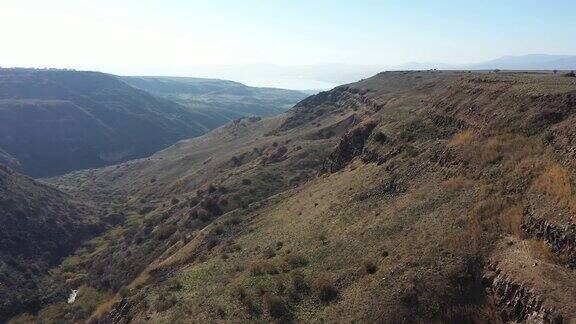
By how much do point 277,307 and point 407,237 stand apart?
337 inches

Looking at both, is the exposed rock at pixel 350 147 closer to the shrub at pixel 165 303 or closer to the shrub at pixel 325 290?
the shrub at pixel 165 303

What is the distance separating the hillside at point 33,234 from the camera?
203 ft

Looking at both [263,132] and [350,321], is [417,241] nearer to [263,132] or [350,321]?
[350,321]

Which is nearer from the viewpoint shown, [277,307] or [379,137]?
[277,307]

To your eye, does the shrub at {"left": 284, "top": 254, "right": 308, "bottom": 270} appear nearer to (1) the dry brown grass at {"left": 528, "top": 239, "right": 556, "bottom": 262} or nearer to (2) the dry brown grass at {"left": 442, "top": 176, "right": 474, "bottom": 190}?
(2) the dry brown grass at {"left": 442, "top": 176, "right": 474, "bottom": 190}

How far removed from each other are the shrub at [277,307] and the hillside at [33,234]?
44695mm

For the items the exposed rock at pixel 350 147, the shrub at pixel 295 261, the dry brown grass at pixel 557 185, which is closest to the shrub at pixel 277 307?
the shrub at pixel 295 261

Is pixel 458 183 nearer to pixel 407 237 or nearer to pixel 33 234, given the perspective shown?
pixel 407 237

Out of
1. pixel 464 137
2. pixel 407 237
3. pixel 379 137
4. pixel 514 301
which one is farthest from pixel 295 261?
pixel 379 137

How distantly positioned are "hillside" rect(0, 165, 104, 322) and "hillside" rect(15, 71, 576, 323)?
5.61 meters

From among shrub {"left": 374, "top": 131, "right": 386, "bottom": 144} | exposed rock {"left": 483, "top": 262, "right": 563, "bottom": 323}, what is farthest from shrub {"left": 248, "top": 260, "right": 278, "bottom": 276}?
shrub {"left": 374, "top": 131, "right": 386, "bottom": 144}

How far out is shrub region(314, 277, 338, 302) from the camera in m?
26.6

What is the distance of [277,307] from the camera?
88.4ft

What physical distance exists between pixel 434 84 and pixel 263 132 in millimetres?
64214
